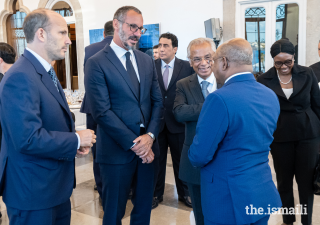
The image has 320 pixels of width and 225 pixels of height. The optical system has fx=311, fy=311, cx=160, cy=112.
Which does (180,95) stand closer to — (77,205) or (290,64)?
(290,64)

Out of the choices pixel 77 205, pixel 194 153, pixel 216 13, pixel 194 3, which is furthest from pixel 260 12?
pixel 194 153

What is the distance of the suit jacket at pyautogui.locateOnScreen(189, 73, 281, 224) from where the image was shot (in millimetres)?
1481

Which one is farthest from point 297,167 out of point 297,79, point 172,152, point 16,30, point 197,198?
point 16,30

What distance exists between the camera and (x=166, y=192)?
381 centimetres

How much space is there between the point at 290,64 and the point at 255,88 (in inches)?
48.4

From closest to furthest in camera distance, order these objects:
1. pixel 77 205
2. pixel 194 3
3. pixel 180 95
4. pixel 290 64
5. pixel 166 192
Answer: pixel 180 95 < pixel 290 64 < pixel 77 205 < pixel 166 192 < pixel 194 3

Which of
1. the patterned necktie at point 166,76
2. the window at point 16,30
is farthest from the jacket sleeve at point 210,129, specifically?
the window at point 16,30

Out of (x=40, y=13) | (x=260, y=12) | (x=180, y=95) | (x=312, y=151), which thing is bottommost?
(x=312, y=151)

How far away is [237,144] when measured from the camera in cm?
150

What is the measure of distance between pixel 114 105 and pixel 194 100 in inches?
22.9

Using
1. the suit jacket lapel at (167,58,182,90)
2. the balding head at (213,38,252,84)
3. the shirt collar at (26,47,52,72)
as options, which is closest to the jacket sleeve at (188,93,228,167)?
the balding head at (213,38,252,84)

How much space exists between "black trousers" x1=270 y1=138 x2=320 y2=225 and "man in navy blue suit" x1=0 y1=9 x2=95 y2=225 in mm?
1749

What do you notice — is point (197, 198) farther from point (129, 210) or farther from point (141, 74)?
point (129, 210)

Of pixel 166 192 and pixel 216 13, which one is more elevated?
pixel 216 13
